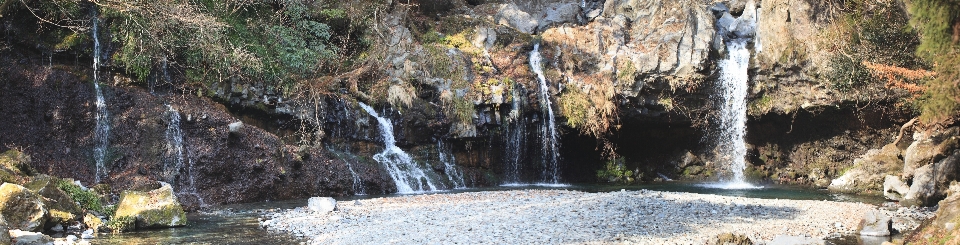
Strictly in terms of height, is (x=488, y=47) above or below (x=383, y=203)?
above

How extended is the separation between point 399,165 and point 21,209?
947 cm

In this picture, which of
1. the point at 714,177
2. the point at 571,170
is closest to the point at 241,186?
the point at 571,170

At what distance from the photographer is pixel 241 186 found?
1496cm

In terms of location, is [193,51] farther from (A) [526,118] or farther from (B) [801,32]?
(B) [801,32]

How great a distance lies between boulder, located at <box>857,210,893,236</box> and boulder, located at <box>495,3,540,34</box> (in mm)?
14248

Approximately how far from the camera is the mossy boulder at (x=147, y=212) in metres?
10.4

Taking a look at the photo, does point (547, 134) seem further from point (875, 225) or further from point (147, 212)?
point (147, 212)

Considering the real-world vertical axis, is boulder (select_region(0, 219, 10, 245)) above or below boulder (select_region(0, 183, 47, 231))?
below

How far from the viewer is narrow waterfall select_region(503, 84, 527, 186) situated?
19734mm

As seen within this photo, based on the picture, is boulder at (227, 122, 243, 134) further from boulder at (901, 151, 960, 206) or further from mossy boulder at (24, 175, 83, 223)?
boulder at (901, 151, 960, 206)

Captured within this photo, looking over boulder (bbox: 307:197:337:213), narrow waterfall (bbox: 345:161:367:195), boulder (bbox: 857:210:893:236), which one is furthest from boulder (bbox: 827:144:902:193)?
boulder (bbox: 307:197:337:213)

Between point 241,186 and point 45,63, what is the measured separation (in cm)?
474

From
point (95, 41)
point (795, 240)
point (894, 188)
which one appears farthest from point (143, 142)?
point (894, 188)

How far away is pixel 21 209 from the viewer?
9.52 meters
